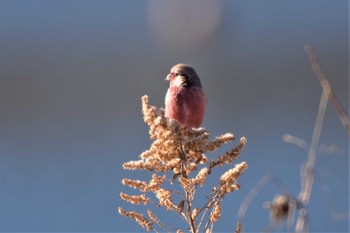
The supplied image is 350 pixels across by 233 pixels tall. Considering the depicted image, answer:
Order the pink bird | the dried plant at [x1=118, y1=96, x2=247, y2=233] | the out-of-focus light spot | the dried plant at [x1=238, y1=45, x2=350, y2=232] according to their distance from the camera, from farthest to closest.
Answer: the out-of-focus light spot
the pink bird
the dried plant at [x1=118, y1=96, x2=247, y2=233]
the dried plant at [x1=238, y1=45, x2=350, y2=232]

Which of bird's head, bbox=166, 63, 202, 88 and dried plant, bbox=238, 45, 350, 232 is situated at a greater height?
bird's head, bbox=166, 63, 202, 88

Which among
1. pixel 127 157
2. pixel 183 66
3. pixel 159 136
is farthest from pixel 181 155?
pixel 127 157

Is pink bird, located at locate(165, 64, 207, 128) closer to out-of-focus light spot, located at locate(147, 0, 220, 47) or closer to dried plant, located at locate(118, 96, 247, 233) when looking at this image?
dried plant, located at locate(118, 96, 247, 233)

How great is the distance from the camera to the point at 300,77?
216 inches

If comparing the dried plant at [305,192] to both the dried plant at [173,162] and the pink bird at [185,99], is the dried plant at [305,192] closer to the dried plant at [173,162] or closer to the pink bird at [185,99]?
the dried plant at [173,162]

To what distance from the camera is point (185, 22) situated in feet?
19.3

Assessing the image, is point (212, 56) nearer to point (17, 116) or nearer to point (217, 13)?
point (217, 13)

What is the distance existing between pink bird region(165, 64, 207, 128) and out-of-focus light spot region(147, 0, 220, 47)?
11.7ft

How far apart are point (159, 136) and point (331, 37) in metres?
4.11

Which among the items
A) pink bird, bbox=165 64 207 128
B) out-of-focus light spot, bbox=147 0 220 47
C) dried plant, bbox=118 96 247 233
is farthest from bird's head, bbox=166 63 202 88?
out-of-focus light spot, bbox=147 0 220 47

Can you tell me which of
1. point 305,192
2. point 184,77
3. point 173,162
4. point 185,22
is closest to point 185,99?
point 184,77

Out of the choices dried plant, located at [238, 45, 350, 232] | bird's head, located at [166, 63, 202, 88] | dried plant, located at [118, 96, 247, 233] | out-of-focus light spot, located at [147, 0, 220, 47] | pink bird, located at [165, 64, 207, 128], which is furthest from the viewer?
out-of-focus light spot, located at [147, 0, 220, 47]

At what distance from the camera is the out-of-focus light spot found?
223 inches

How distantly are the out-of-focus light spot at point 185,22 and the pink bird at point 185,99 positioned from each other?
3.57 m
